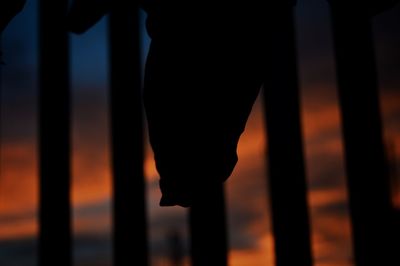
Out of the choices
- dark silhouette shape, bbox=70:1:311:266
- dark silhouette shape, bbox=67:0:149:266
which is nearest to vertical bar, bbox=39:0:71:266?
dark silhouette shape, bbox=67:0:149:266

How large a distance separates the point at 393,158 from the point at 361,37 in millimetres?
67399

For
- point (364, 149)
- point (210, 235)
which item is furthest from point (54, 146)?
point (364, 149)

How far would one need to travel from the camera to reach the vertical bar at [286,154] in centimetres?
2870

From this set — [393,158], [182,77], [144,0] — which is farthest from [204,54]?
[393,158]

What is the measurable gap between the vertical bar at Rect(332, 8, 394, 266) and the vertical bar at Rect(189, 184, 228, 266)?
6.44m

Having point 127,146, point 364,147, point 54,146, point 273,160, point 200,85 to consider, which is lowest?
point 200,85

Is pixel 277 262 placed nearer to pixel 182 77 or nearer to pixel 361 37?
pixel 361 37

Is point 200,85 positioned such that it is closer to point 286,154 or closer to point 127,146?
point 286,154

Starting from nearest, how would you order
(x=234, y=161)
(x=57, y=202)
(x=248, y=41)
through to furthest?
(x=248, y=41) → (x=234, y=161) → (x=57, y=202)

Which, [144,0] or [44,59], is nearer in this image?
[144,0]

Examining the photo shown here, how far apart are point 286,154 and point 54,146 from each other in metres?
13.1

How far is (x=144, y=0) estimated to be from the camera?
11.5 feet

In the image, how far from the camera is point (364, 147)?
29000mm

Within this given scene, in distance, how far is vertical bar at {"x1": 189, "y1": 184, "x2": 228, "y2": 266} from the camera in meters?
30.0
